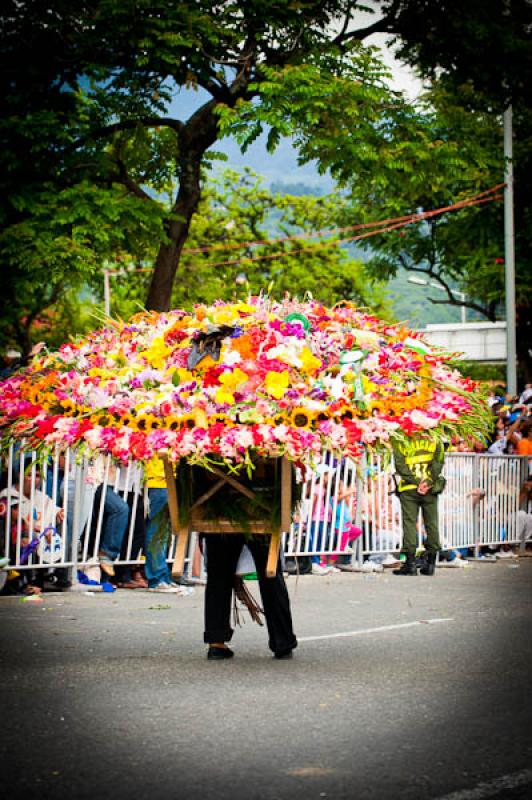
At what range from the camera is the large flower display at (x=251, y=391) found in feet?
26.0

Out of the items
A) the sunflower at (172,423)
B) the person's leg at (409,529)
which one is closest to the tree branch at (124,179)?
the person's leg at (409,529)

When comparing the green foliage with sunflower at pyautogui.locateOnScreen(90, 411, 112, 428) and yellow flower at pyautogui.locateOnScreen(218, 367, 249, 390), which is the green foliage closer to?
sunflower at pyautogui.locateOnScreen(90, 411, 112, 428)

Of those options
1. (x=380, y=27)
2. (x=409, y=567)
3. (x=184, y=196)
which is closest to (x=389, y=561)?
(x=409, y=567)

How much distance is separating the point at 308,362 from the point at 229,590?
1754 mm

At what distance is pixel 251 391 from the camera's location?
26.1ft

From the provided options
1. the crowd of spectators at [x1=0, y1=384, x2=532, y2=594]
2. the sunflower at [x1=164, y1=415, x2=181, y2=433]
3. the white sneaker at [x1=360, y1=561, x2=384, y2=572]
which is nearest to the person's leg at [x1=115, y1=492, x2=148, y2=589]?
the crowd of spectators at [x1=0, y1=384, x2=532, y2=594]

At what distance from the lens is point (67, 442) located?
8.43 m

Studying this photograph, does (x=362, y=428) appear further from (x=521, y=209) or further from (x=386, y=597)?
(x=521, y=209)

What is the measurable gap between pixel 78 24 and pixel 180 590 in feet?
33.4

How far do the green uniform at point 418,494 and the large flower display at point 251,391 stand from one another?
7.75 meters

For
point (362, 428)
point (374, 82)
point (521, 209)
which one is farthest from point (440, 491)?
point (521, 209)

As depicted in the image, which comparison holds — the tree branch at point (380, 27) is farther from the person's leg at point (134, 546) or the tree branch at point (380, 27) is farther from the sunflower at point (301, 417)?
the sunflower at point (301, 417)

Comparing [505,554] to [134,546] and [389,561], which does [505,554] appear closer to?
[389,561]

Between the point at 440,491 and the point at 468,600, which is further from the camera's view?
the point at 440,491
